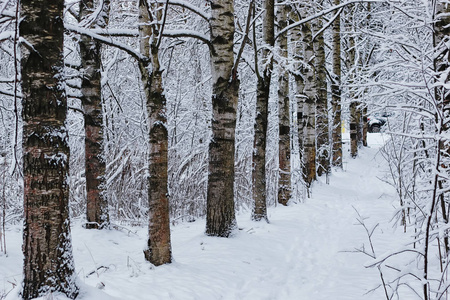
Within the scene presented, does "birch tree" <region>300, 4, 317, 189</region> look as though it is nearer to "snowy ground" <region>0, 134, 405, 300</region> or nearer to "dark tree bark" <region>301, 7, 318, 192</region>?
"dark tree bark" <region>301, 7, 318, 192</region>

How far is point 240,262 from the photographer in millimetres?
4926

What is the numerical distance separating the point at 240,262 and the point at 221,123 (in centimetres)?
198

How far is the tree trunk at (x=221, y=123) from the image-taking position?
226 inches

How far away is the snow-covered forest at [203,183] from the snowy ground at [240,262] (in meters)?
0.03

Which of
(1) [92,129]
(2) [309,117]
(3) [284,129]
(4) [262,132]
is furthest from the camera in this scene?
(2) [309,117]

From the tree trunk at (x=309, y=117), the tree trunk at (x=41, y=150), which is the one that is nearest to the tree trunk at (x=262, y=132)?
the tree trunk at (x=309, y=117)

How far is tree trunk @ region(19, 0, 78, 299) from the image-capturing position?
2.89 metres

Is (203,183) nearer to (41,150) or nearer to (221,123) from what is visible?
(221,123)

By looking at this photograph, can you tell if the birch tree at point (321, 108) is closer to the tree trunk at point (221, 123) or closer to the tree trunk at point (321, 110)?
the tree trunk at point (321, 110)

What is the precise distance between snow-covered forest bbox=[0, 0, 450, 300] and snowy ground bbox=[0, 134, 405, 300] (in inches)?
1.1

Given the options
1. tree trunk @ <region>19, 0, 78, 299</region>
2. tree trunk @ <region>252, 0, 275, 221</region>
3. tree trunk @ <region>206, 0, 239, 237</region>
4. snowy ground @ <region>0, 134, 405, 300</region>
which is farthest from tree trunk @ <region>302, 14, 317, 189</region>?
tree trunk @ <region>19, 0, 78, 299</region>

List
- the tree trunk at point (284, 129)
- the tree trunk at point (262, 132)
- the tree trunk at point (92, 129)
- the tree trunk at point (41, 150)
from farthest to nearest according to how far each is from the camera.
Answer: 1. the tree trunk at point (284, 129)
2. the tree trunk at point (262, 132)
3. the tree trunk at point (92, 129)
4. the tree trunk at point (41, 150)

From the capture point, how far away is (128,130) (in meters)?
11.1

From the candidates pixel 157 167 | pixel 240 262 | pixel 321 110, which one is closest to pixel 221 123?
pixel 157 167
